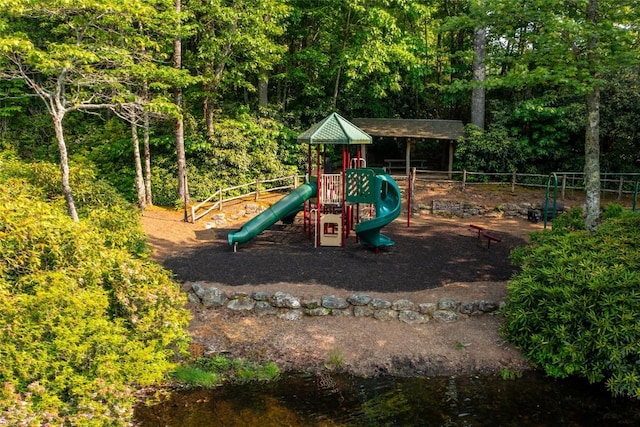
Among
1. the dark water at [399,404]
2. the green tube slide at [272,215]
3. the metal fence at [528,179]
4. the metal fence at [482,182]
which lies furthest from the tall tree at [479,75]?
the dark water at [399,404]

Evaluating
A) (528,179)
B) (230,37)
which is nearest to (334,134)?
(230,37)

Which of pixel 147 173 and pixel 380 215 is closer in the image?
pixel 380 215

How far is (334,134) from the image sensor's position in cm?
1295

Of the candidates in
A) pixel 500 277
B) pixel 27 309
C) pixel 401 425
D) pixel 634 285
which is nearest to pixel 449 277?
pixel 500 277

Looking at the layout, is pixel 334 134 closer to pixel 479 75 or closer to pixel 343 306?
pixel 343 306

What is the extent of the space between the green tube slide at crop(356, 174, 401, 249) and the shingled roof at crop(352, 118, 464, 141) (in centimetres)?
878

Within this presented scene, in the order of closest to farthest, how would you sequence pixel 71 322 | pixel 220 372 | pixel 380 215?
pixel 71 322 → pixel 220 372 → pixel 380 215

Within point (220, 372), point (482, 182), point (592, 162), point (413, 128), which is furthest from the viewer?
point (413, 128)

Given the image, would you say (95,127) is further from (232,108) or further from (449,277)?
(449,277)

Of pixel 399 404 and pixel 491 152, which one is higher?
pixel 491 152

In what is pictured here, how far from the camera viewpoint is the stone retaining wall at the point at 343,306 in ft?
31.8

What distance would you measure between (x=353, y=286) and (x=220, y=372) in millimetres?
3661

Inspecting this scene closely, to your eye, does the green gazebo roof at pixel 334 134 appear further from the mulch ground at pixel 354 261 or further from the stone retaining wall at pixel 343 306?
the stone retaining wall at pixel 343 306

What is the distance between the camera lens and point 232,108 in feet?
70.8
